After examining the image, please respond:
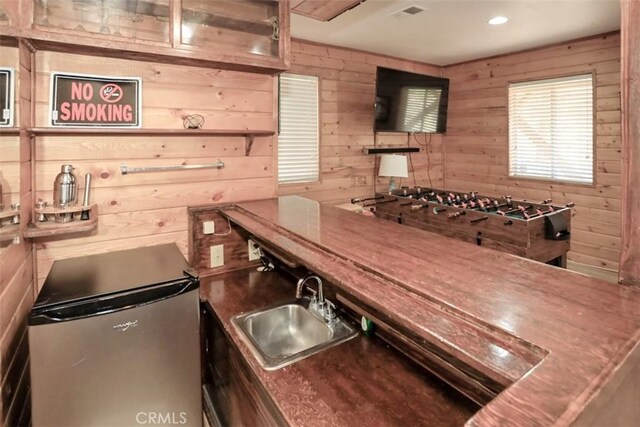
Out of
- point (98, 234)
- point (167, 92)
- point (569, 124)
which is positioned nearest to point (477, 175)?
point (569, 124)

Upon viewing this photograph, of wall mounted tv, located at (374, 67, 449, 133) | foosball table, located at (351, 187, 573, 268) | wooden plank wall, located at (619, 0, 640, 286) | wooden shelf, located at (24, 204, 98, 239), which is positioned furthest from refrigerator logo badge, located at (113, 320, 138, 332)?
wall mounted tv, located at (374, 67, 449, 133)

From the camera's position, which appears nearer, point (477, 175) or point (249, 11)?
point (249, 11)

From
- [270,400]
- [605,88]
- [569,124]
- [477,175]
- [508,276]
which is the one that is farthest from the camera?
[477,175]

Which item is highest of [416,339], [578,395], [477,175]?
[477,175]

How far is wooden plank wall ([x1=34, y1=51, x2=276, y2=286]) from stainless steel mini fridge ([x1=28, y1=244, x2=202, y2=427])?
0.35 m

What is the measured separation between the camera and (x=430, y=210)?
132 inches

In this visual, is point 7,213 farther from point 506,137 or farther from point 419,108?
point 506,137

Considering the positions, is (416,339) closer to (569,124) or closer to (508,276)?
(508,276)

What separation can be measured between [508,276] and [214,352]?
5.16ft

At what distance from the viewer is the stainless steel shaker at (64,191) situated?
5.86 feet

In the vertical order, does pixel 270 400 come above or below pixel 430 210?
below

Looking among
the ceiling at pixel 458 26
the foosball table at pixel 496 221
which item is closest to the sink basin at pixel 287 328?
the foosball table at pixel 496 221

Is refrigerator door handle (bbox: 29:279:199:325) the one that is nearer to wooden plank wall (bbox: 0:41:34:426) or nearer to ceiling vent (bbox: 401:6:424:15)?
wooden plank wall (bbox: 0:41:34:426)

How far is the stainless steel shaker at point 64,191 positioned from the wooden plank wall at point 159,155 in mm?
56
